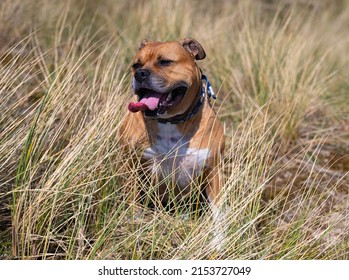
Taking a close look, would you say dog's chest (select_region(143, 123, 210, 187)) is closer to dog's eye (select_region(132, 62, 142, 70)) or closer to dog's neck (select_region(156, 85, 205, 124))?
dog's neck (select_region(156, 85, 205, 124))

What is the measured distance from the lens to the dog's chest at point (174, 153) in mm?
4133

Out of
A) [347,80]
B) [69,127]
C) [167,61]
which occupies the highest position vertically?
[167,61]

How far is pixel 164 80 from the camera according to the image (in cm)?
392

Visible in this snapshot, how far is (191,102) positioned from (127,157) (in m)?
0.56

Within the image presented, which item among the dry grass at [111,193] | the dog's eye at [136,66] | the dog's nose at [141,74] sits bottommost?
the dry grass at [111,193]

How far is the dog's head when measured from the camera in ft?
12.7

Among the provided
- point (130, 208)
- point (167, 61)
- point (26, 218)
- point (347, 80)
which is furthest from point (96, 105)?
point (347, 80)

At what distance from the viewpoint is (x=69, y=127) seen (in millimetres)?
4035

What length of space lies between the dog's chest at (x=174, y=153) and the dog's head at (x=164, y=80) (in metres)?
0.14

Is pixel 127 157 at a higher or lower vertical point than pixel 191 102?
lower

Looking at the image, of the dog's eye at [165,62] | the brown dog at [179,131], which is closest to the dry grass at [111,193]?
the brown dog at [179,131]

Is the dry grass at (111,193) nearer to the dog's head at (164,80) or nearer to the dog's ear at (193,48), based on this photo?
the dog's head at (164,80)

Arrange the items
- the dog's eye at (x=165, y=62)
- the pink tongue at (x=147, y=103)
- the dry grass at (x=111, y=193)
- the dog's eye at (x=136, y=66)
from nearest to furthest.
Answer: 1. the dry grass at (x=111, y=193)
2. the pink tongue at (x=147, y=103)
3. the dog's eye at (x=165, y=62)
4. the dog's eye at (x=136, y=66)
